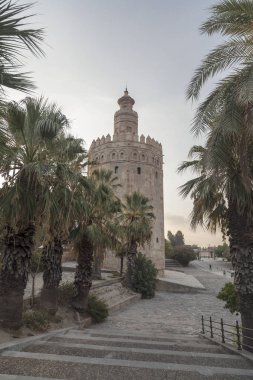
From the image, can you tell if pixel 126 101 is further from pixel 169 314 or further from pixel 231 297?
pixel 231 297

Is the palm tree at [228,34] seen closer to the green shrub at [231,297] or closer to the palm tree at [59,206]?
the palm tree at [59,206]

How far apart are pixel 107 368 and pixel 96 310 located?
9186 millimetres

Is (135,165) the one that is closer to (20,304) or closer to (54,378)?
(20,304)

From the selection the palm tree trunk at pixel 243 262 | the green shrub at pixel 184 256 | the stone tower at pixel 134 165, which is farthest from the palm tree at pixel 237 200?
the green shrub at pixel 184 256

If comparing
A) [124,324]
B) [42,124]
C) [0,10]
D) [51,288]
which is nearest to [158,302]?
[124,324]

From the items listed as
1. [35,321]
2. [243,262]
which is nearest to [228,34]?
[243,262]

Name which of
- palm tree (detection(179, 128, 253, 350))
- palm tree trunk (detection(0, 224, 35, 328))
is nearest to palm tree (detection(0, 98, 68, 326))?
palm tree trunk (detection(0, 224, 35, 328))

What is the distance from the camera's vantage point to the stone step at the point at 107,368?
567cm

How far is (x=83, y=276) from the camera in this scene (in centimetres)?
1412

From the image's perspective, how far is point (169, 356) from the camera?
7.10 m

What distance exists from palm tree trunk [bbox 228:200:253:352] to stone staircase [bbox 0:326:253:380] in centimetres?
99

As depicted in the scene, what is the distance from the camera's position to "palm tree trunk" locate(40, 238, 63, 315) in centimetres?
1210

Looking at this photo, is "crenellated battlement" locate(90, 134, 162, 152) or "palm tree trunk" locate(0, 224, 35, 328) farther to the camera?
"crenellated battlement" locate(90, 134, 162, 152)

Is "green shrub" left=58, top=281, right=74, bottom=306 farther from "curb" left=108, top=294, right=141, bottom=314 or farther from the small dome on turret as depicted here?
the small dome on turret
